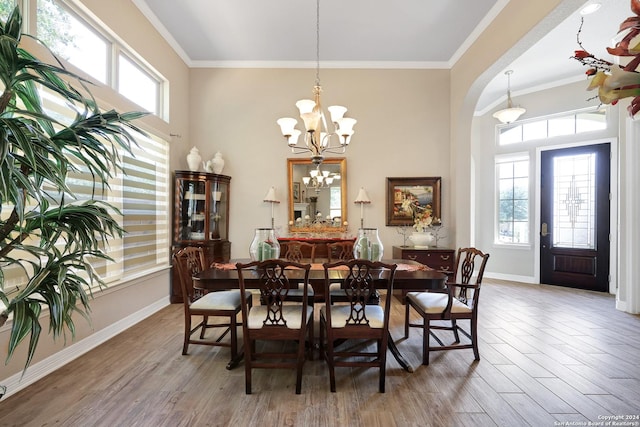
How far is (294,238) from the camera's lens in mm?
4480

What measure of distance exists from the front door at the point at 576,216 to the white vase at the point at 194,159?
5.97 meters

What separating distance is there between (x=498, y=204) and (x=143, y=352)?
6311 millimetres

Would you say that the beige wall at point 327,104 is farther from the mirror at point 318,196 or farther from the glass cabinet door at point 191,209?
the glass cabinet door at point 191,209

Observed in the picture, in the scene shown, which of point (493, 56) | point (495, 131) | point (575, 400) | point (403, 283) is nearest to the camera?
point (575, 400)

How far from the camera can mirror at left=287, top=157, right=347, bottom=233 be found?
4.73m

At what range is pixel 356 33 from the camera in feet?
13.1

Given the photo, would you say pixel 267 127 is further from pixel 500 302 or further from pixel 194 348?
pixel 500 302

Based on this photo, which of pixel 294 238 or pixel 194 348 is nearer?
pixel 194 348

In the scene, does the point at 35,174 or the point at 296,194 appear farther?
the point at 296,194

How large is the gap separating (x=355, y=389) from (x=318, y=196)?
3.04m

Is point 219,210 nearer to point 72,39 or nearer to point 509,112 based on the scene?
point 72,39

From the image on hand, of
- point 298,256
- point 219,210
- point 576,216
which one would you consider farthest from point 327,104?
point 576,216

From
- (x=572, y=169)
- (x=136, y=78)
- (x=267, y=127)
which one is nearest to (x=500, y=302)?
(x=572, y=169)

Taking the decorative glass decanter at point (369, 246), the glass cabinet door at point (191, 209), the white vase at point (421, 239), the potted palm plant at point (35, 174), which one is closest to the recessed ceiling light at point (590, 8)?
the white vase at point (421, 239)
